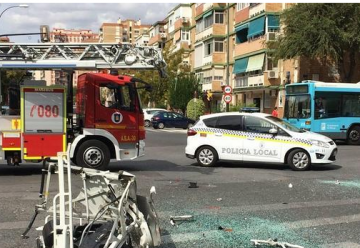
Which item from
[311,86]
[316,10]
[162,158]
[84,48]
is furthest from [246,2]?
[84,48]

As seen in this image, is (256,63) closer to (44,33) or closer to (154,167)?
(44,33)

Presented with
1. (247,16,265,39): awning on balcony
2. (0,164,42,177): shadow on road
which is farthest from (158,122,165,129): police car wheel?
(0,164,42,177): shadow on road

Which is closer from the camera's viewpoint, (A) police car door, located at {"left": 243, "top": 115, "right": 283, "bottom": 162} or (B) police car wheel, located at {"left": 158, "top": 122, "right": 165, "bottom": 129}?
(A) police car door, located at {"left": 243, "top": 115, "right": 283, "bottom": 162}

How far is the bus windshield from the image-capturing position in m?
21.0

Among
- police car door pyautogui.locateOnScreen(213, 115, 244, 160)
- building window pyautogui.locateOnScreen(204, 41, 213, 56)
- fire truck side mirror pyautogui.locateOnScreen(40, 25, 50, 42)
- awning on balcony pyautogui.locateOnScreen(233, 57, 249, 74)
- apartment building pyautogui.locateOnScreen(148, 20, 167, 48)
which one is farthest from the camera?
apartment building pyautogui.locateOnScreen(148, 20, 167, 48)

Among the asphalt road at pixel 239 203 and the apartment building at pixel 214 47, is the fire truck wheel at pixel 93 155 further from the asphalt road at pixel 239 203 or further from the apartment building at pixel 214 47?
the apartment building at pixel 214 47

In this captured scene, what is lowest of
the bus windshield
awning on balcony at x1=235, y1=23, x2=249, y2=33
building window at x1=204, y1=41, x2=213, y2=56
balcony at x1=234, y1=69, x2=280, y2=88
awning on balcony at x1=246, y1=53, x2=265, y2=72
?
the bus windshield

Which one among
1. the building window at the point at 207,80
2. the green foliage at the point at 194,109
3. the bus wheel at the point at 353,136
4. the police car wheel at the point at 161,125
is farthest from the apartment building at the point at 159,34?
the bus wheel at the point at 353,136

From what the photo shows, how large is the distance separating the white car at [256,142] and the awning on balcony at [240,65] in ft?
99.5

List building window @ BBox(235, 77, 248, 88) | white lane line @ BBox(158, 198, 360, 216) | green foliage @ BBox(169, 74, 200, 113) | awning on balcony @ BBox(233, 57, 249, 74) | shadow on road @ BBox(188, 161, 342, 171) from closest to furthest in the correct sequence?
white lane line @ BBox(158, 198, 360, 216) < shadow on road @ BBox(188, 161, 342, 171) < awning on balcony @ BBox(233, 57, 249, 74) < building window @ BBox(235, 77, 248, 88) < green foliage @ BBox(169, 74, 200, 113)

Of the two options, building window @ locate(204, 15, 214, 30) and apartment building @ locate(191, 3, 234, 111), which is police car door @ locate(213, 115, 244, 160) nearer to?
apartment building @ locate(191, 3, 234, 111)

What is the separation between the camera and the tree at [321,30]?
28.8 meters

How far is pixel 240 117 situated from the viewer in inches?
498

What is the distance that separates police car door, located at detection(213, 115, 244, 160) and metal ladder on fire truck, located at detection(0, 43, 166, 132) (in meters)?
2.43
